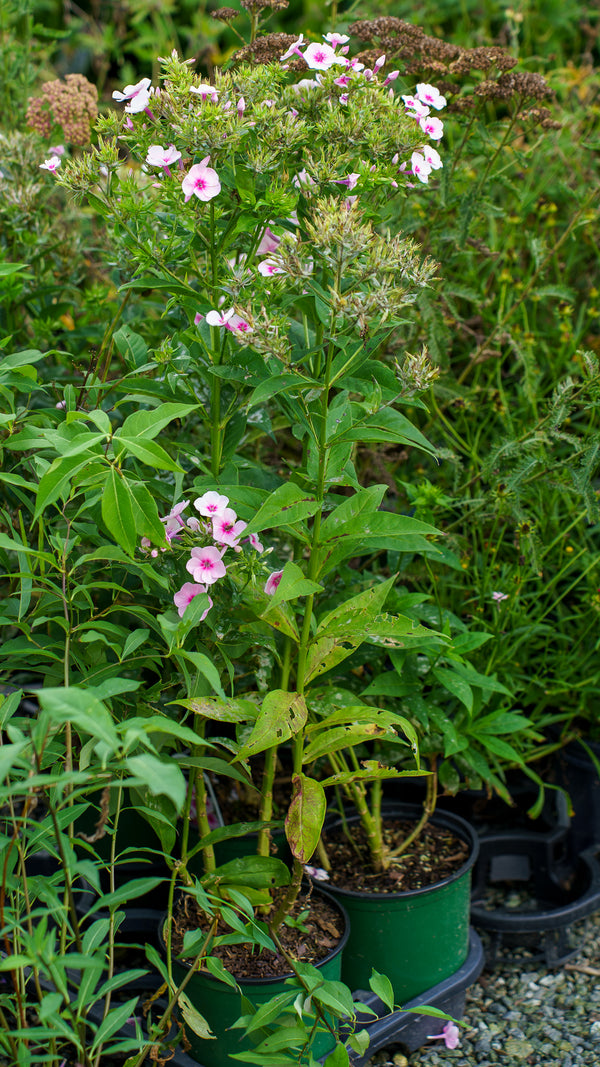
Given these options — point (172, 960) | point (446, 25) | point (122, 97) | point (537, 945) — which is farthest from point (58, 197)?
point (446, 25)

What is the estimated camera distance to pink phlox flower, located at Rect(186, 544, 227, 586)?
1222mm

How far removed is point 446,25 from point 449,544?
3.14 m

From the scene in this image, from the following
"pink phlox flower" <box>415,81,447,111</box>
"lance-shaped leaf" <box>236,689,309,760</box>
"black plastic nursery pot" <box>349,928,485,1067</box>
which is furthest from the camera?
"black plastic nursery pot" <box>349,928,485,1067</box>

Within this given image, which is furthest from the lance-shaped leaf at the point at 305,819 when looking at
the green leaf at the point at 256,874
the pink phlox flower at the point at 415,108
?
the pink phlox flower at the point at 415,108

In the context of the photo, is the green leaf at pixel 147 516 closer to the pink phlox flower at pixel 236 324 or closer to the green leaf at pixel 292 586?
the green leaf at pixel 292 586

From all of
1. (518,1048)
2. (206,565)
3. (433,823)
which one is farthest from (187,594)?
(518,1048)

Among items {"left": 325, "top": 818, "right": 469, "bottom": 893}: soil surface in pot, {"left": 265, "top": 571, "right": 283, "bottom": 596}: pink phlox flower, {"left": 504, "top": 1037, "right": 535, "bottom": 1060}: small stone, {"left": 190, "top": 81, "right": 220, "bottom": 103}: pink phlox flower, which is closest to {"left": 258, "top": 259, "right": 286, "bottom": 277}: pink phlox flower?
{"left": 190, "top": 81, "right": 220, "bottom": 103}: pink phlox flower

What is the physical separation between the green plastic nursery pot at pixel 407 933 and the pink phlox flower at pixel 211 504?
0.76 m

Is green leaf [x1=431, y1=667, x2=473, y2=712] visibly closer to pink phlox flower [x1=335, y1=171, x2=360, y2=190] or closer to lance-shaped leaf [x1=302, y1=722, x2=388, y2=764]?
lance-shaped leaf [x1=302, y1=722, x2=388, y2=764]

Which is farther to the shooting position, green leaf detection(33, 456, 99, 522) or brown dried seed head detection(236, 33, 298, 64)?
brown dried seed head detection(236, 33, 298, 64)

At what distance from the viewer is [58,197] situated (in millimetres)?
2432

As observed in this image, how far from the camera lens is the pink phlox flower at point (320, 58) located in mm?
1333

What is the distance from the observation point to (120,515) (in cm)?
108

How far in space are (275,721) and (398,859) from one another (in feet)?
2.21
